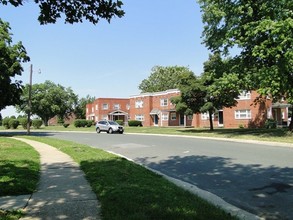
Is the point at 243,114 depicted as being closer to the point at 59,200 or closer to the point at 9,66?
the point at 9,66

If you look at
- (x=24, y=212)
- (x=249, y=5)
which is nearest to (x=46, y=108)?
(x=249, y=5)

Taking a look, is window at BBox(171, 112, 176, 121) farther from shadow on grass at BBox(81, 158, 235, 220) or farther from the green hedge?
shadow on grass at BBox(81, 158, 235, 220)

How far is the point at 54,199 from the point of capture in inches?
276

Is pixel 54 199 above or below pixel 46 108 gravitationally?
below

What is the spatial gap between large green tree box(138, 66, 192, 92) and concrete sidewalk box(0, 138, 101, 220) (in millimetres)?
84048

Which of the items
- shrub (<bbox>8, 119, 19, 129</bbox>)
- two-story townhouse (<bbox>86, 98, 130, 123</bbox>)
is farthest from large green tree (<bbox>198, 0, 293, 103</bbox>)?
two-story townhouse (<bbox>86, 98, 130, 123</bbox>)

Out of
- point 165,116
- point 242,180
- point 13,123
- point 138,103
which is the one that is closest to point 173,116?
point 165,116

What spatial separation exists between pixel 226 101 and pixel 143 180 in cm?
2801

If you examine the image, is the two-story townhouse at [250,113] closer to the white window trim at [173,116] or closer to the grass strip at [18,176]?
the white window trim at [173,116]

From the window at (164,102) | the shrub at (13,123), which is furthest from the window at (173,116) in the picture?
the shrub at (13,123)

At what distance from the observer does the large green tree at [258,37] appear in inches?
882

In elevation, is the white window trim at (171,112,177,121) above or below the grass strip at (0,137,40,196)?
above

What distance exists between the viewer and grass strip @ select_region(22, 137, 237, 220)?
575 cm

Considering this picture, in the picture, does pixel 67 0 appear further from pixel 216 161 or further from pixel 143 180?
pixel 216 161
